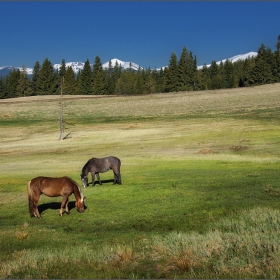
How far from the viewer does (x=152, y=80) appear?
145 m

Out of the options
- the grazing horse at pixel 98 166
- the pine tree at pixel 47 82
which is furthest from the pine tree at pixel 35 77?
the grazing horse at pixel 98 166

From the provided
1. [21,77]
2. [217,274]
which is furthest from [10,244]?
[21,77]

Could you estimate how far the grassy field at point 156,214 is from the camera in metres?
9.51

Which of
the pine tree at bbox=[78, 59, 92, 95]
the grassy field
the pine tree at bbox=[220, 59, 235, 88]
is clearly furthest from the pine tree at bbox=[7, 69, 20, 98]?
the grassy field

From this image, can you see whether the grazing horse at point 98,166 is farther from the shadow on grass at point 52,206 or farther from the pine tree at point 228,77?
the pine tree at point 228,77

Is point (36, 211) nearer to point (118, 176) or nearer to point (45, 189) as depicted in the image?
point (45, 189)

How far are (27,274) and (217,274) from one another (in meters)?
4.69

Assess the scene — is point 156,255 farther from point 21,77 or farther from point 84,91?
point 21,77

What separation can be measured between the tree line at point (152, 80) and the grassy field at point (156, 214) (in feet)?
272

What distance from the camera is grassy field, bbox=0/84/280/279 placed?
951 centimetres

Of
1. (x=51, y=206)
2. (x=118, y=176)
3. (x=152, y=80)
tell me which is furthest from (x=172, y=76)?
(x=51, y=206)

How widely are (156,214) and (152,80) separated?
5219 inches

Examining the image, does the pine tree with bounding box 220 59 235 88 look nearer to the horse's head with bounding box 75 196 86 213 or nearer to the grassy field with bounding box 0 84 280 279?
the grassy field with bounding box 0 84 280 279

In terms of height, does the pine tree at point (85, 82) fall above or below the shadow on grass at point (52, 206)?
above
